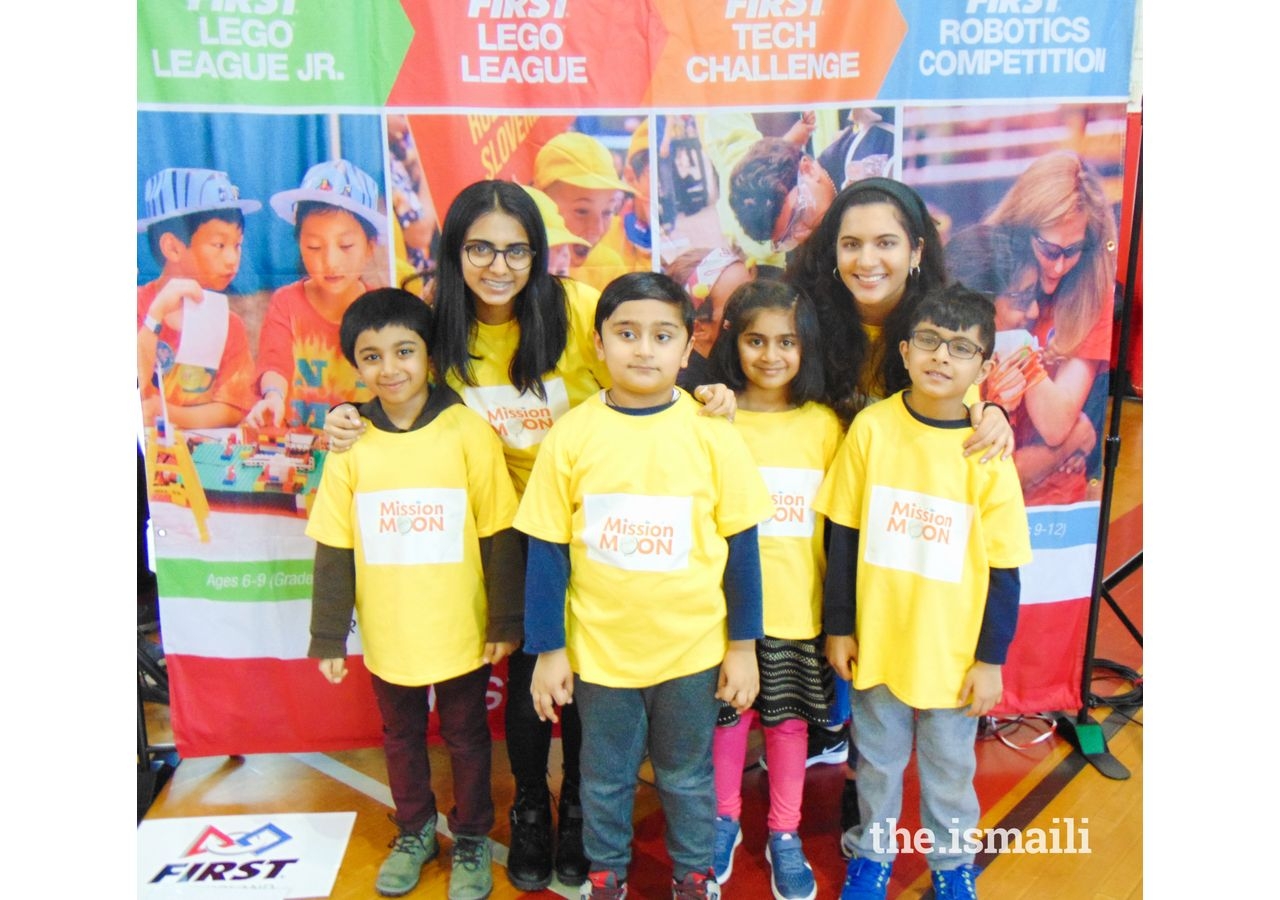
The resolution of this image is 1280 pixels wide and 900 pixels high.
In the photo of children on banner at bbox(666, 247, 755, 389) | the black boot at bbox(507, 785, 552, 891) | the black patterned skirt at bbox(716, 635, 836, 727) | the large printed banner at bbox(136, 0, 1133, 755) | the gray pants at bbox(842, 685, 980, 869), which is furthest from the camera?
the photo of children on banner at bbox(666, 247, 755, 389)

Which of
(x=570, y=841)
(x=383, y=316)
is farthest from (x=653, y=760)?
(x=383, y=316)

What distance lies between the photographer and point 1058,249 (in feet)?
7.40

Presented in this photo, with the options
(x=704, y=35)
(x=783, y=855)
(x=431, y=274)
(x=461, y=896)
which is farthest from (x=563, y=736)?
(x=704, y=35)

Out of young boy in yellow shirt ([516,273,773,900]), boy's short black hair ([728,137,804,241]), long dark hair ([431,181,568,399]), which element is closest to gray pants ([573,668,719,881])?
young boy in yellow shirt ([516,273,773,900])

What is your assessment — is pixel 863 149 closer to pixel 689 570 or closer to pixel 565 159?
pixel 565 159

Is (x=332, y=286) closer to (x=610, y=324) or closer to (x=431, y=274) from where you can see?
(x=431, y=274)

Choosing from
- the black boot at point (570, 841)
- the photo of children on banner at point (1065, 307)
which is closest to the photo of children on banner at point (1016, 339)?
the photo of children on banner at point (1065, 307)

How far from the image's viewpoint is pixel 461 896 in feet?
6.61

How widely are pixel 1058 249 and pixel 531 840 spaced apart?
188cm

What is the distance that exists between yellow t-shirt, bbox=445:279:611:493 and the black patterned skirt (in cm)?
66

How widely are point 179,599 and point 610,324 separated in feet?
4.76

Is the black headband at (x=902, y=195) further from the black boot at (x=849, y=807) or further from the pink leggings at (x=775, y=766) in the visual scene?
the black boot at (x=849, y=807)

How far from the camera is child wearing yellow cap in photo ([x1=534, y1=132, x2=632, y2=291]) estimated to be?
2.21 metres

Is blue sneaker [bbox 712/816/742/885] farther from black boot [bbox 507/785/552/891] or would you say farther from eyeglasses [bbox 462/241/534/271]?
eyeglasses [bbox 462/241/534/271]
